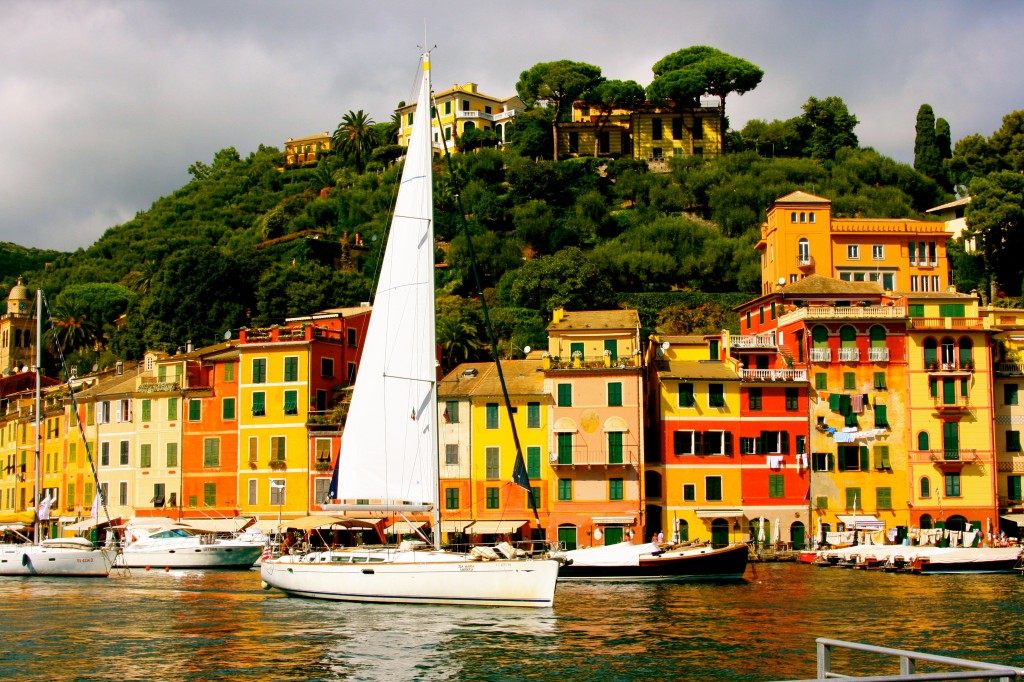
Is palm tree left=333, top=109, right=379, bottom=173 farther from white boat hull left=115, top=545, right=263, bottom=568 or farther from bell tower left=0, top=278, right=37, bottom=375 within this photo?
white boat hull left=115, top=545, right=263, bottom=568

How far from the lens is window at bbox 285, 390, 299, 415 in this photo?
70688 millimetres

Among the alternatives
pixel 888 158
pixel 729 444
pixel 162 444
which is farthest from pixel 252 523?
pixel 888 158

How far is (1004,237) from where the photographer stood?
97500 millimetres

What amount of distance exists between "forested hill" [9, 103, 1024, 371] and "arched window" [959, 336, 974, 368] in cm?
2332

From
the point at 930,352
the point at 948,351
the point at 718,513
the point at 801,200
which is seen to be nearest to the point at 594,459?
the point at 718,513

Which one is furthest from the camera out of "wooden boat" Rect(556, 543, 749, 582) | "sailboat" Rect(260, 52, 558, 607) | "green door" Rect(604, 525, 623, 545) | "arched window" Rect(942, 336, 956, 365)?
"arched window" Rect(942, 336, 956, 365)

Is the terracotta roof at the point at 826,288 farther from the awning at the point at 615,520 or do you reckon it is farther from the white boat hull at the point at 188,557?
the white boat hull at the point at 188,557

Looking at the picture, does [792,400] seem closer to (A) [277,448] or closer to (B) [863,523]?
(B) [863,523]

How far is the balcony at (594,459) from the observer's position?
6469 centimetres

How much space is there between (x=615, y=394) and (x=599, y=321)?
15.0 ft

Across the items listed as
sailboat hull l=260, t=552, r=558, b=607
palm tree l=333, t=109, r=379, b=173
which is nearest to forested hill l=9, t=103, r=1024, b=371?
palm tree l=333, t=109, r=379, b=173

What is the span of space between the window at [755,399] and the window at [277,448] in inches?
1022

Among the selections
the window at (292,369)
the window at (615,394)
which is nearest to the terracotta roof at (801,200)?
the window at (615,394)

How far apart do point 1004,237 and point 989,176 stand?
5.00 metres
